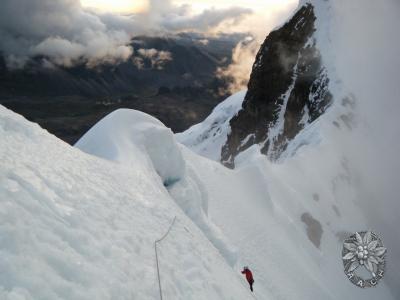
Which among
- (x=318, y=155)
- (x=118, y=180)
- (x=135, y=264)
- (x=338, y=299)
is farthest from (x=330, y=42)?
(x=135, y=264)

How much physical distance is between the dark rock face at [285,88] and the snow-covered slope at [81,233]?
1995 inches

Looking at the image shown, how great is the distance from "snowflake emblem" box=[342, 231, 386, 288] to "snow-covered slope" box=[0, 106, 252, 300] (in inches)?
1161

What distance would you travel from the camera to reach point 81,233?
32.1 feet

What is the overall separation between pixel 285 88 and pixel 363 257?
4161 cm

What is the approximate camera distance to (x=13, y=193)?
9.15m

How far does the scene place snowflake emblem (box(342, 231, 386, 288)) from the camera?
1638 inches

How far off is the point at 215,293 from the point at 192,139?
121387 mm

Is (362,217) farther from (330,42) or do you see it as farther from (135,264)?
(135,264)

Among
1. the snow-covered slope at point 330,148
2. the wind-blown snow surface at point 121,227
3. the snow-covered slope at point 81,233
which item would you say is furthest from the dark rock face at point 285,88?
the snow-covered slope at point 81,233

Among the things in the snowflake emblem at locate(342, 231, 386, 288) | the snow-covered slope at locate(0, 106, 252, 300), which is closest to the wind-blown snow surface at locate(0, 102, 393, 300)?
the snow-covered slope at locate(0, 106, 252, 300)

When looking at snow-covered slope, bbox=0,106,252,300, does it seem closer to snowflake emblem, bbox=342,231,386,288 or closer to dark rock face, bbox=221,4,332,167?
snowflake emblem, bbox=342,231,386,288

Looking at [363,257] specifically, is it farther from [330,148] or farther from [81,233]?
[81,233]

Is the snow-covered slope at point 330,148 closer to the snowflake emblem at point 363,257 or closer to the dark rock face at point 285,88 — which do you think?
the dark rock face at point 285,88

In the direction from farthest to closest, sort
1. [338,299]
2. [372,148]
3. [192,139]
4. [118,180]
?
[192,139] → [372,148] → [338,299] → [118,180]
